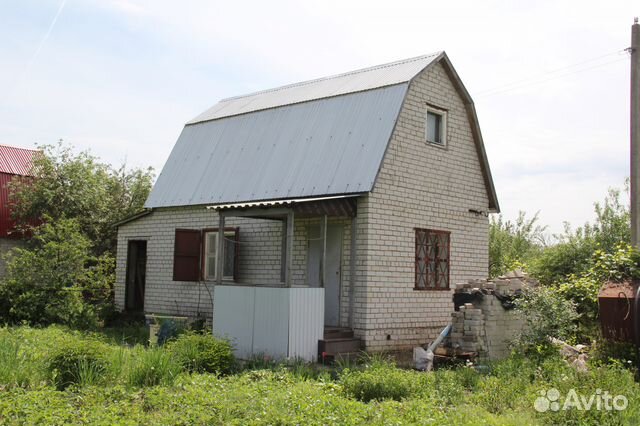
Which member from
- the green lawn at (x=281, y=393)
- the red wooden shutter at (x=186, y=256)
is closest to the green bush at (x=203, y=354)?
the green lawn at (x=281, y=393)

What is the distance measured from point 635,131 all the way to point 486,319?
531 cm

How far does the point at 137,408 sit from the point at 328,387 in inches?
100

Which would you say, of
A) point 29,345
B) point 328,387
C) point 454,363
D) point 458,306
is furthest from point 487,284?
point 29,345

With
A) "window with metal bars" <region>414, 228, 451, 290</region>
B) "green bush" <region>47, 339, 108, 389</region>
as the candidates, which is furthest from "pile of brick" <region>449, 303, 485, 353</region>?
"green bush" <region>47, 339, 108, 389</region>

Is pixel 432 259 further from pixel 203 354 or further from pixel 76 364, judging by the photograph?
pixel 76 364

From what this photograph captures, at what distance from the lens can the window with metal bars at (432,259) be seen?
1421 centimetres

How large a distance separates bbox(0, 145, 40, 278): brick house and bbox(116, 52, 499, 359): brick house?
8185mm

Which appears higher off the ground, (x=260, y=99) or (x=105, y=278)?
(x=260, y=99)

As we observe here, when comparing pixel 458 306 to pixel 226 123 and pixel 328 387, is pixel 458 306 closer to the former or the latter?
pixel 328 387

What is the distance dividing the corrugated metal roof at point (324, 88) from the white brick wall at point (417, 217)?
440 mm

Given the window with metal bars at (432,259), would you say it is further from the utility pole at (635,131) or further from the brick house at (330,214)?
the utility pole at (635,131)

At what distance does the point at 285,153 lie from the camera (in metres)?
14.9

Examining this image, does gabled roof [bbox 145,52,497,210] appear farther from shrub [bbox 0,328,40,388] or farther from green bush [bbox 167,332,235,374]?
shrub [bbox 0,328,40,388]

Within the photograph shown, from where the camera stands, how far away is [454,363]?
457 inches
